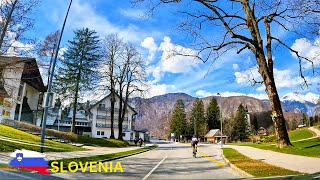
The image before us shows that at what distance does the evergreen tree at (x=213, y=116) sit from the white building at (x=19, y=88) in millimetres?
75566

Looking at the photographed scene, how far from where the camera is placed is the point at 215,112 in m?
115

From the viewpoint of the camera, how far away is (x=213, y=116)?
115312mm

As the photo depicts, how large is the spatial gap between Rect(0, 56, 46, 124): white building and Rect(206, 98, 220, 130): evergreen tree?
248 ft

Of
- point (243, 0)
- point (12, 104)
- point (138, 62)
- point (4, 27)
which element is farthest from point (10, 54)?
→ point (138, 62)

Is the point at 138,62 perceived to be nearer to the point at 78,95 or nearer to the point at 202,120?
the point at 78,95

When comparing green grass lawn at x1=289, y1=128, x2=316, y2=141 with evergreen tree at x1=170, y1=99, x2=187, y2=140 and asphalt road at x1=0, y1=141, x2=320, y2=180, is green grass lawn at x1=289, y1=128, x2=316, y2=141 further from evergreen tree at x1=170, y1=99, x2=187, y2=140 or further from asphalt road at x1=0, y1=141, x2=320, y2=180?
evergreen tree at x1=170, y1=99, x2=187, y2=140

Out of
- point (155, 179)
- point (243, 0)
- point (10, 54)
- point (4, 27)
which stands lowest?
point (155, 179)

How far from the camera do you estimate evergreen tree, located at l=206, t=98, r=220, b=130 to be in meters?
115

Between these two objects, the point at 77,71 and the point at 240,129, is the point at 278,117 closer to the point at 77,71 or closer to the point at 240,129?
the point at 77,71

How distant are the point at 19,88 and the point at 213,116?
3394 inches

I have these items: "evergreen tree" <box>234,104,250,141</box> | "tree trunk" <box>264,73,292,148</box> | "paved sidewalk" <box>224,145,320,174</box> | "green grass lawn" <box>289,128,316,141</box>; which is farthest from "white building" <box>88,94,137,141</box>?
"paved sidewalk" <box>224,145,320,174</box>

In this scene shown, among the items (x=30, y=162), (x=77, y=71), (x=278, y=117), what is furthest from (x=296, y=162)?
(x=77, y=71)

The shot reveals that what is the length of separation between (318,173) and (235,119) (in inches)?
3941

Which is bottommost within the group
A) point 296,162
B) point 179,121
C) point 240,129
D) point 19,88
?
point 296,162
